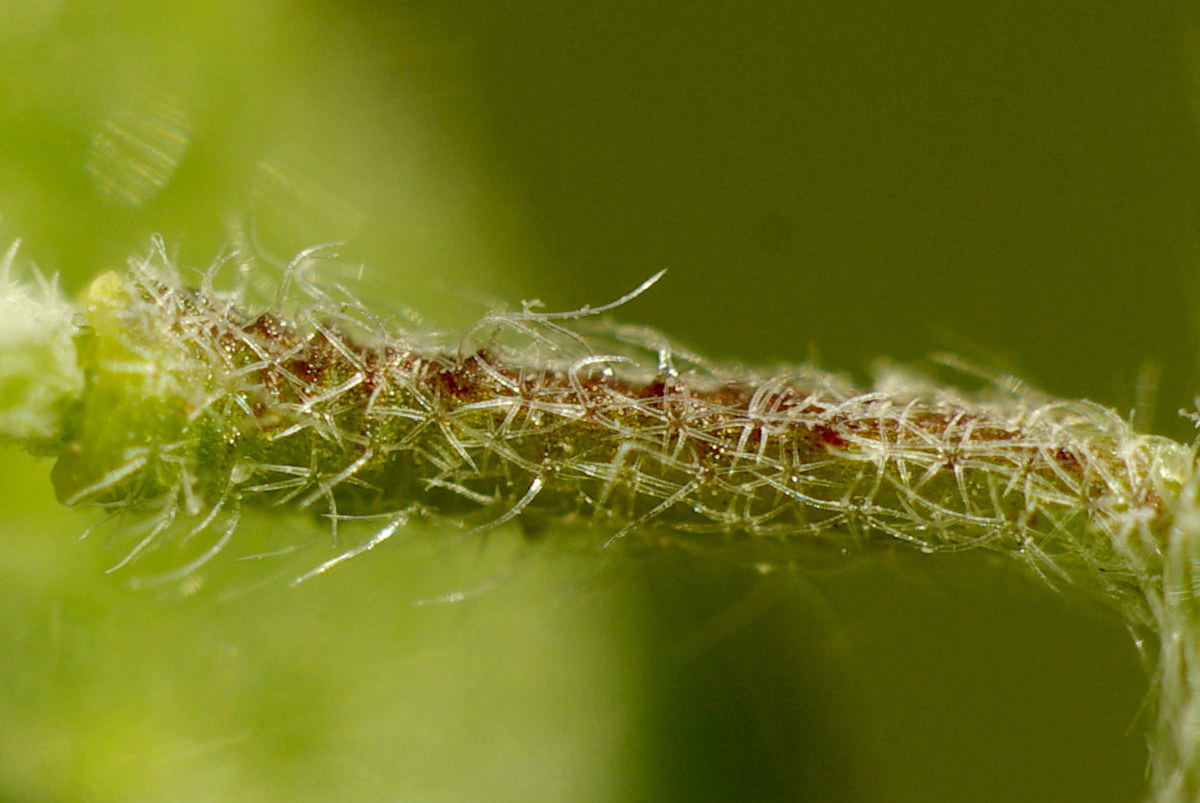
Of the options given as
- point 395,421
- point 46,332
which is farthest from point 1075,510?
point 46,332

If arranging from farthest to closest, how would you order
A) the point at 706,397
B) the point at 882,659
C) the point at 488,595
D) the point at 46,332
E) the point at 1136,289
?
the point at 1136,289 < the point at 882,659 < the point at 488,595 < the point at 706,397 < the point at 46,332

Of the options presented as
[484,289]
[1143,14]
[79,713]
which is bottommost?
[79,713]

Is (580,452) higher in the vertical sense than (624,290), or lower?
lower

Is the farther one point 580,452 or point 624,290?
point 624,290

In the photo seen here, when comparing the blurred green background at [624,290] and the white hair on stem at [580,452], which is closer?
the white hair on stem at [580,452]

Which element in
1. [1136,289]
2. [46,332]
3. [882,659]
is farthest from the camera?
[1136,289]

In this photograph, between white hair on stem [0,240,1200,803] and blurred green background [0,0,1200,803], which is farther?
blurred green background [0,0,1200,803]

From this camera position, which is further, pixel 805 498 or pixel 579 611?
pixel 579 611

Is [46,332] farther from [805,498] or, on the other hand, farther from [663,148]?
[663,148]
